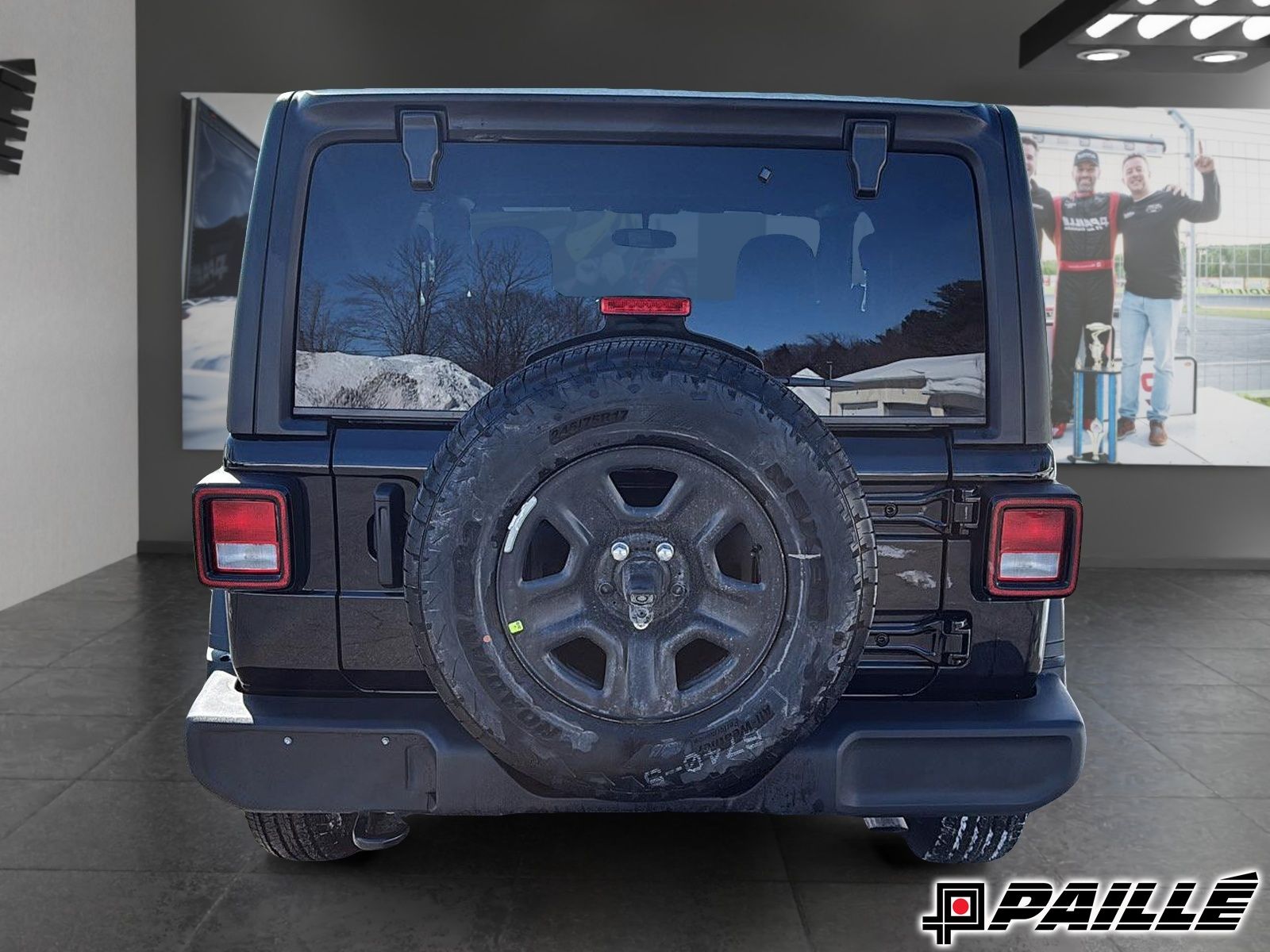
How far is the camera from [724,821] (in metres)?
3.25

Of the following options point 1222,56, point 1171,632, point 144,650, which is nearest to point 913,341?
point 144,650

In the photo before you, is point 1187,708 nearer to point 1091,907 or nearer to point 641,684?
point 1091,907

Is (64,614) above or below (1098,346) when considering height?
below

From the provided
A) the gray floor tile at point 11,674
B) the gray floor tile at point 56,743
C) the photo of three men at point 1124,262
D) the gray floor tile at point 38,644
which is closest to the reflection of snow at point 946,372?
the gray floor tile at point 56,743

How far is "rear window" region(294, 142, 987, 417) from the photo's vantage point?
2293mm

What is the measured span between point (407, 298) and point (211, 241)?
5.85m

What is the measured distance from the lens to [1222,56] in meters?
6.90

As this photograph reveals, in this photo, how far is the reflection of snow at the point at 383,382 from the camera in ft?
7.52

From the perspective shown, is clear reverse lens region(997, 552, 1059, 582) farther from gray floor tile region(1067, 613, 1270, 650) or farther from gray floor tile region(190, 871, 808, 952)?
gray floor tile region(1067, 613, 1270, 650)

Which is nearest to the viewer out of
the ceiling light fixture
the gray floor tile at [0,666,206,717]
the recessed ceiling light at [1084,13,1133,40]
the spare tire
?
the spare tire

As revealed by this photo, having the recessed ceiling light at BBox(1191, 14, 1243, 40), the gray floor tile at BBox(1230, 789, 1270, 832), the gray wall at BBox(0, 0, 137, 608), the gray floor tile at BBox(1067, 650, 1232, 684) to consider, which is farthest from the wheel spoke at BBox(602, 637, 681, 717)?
the recessed ceiling light at BBox(1191, 14, 1243, 40)

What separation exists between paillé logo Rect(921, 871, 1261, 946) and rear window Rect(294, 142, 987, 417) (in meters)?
1.21

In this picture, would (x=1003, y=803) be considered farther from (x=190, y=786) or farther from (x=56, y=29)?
(x=56, y=29)

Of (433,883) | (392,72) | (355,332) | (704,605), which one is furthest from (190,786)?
(392,72)
